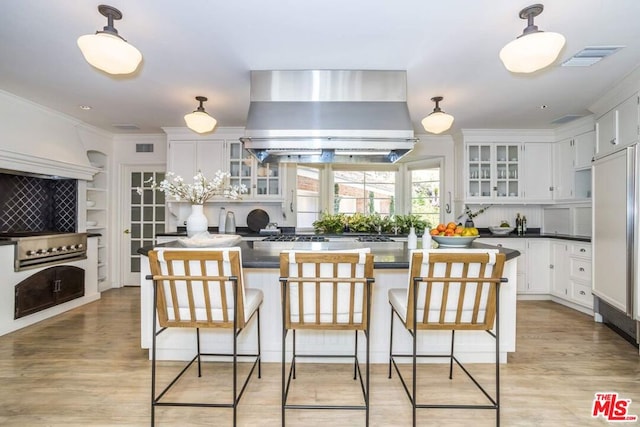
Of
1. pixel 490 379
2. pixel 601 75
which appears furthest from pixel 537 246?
pixel 490 379

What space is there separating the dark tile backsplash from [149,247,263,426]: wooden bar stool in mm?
3451

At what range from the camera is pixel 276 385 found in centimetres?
223

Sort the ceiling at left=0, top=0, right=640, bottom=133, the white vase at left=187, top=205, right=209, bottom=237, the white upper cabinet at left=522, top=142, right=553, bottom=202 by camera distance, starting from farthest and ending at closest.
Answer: the white upper cabinet at left=522, top=142, right=553, bottom=202 → the white vase at left=187, top=205, right=209, bottom=237 → the ceiling at left=0, top=0, right=640, bottom=133

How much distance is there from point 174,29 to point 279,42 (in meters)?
0.72

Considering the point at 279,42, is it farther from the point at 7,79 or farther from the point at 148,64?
the point at 7,79

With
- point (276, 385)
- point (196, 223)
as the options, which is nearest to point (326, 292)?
point (276, 385)

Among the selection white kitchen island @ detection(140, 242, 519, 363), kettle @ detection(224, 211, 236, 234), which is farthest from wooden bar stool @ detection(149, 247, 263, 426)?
kettle @ detection(224, 211, 236, 234)

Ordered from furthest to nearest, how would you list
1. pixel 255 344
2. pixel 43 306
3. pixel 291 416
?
pixel 43 306 < pixel 255 344 < pixel 291 416

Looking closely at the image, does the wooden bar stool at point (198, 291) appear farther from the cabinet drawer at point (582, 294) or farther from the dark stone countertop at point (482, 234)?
the cabinet drawer at point (582, 294)

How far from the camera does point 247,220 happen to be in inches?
194

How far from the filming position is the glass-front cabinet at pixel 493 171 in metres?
4.79

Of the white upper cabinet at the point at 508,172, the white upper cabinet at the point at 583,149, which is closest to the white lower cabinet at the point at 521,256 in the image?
the white upper cabinet at the point at 508,172

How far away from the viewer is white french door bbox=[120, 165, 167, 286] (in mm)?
5176

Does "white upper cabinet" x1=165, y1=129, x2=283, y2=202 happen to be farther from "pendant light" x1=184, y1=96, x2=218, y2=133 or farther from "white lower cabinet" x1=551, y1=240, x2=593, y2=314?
"white lower cabinet" x1=551, y1=240, x2=593, y2=314
